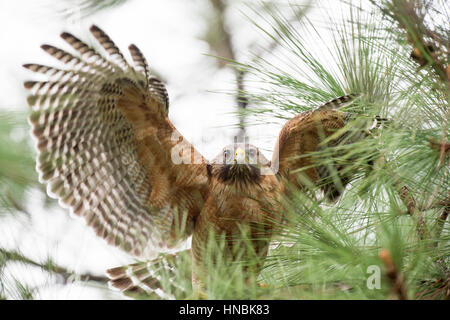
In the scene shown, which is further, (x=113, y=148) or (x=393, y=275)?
(x=113, y=148)

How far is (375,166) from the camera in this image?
55.6 inches

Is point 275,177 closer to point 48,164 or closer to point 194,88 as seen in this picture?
point 48,164

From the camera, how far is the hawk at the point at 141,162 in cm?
198

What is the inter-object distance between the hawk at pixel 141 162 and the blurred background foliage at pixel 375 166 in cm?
21

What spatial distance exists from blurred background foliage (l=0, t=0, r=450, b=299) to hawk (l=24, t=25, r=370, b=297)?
212 mm

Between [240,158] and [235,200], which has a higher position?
[240,158]

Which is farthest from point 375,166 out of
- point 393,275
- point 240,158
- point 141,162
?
point 141,162

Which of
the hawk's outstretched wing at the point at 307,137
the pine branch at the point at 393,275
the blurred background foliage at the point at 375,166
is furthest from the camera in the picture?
the hawk's outstretched wing at the point at 307,137

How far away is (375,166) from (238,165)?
0.85 metres

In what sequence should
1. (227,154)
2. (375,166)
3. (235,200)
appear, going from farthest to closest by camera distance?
(227,154) < (235,200) < (375,166)

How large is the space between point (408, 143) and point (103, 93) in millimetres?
1310

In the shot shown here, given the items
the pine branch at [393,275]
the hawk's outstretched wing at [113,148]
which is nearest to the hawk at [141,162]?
the hawk's outstretched wing at [113,148]

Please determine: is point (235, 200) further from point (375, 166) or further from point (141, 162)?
point (375, 166)

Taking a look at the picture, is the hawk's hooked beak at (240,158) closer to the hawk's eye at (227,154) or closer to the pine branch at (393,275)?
the hawk's eye at (227,154)
